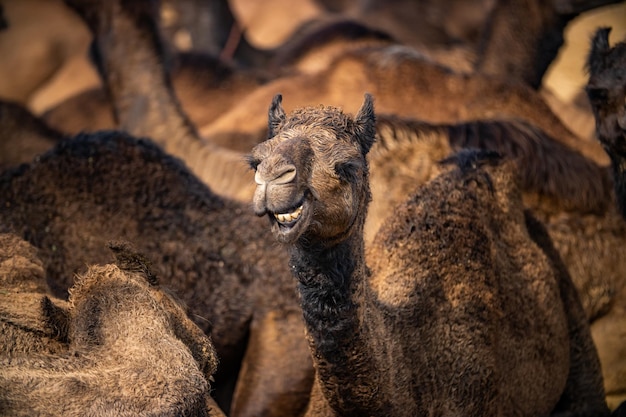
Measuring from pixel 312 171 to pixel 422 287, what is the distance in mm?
1013

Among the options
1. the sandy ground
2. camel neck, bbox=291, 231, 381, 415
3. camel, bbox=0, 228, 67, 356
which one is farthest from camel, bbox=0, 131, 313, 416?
the sandy ground

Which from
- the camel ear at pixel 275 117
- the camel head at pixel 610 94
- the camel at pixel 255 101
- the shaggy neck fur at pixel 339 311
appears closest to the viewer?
the shaggy neck fur at pixel 339 311

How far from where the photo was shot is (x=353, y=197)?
3.28 metres

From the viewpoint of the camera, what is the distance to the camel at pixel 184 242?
4.54 metres

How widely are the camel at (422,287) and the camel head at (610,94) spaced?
0.50 m

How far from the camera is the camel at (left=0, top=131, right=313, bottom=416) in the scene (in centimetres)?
454

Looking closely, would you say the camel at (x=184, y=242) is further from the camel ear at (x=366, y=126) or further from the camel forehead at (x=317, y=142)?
the camel forehead at (x=317, y=142)

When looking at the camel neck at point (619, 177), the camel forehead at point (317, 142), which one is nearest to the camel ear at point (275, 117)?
the camel forehead at point (317, 142)

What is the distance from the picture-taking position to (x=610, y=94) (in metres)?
4.23

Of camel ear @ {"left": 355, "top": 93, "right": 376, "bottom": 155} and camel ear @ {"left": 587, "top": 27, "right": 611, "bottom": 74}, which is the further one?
camel ear @ {"left": 587, "top": 27, "right": 611, "bottom": 74}

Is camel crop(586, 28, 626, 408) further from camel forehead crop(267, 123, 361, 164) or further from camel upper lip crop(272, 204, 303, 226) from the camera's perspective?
camel upper lip crop(272, 204, 303, 226)

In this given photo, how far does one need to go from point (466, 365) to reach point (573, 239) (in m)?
1.67

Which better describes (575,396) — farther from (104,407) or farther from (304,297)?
(104,407)

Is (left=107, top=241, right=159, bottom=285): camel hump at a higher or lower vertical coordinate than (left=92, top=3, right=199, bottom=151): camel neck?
higher
